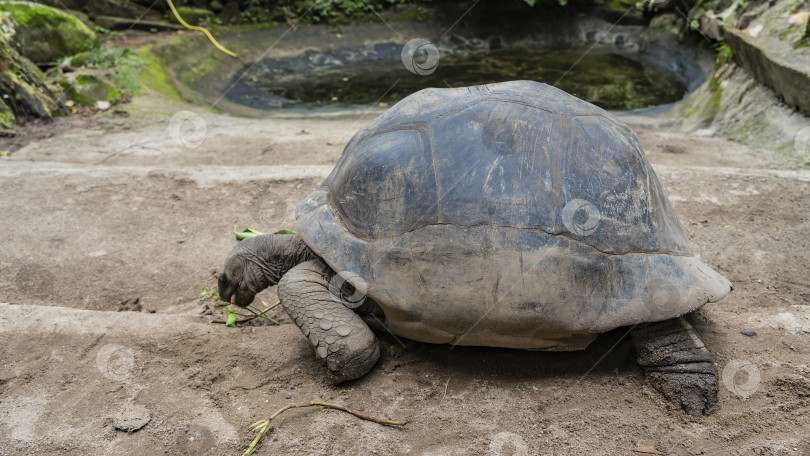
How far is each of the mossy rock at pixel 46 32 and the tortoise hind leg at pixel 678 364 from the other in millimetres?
8897

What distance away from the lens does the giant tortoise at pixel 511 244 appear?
245 cm

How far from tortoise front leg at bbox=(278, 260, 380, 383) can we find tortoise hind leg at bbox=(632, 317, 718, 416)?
1.30 metres

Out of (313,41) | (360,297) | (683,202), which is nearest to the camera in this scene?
(360,297)

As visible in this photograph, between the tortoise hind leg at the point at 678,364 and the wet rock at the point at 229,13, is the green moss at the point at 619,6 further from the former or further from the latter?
the tortoise hind leg at the point at 678,364

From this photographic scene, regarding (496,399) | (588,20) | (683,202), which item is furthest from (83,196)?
(588,20)

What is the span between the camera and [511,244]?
8.00 feet

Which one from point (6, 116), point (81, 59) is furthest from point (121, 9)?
point (6, 116)

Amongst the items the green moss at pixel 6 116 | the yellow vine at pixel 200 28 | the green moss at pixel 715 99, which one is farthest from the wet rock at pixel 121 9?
the green moss at pixel 715 99

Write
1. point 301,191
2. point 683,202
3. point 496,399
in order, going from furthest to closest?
point 301,191 → point 683,202 → point 496,399

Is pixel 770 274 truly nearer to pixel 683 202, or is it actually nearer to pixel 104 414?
pixel 683 202

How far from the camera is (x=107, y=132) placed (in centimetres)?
694

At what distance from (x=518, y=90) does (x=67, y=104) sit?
7125 mm

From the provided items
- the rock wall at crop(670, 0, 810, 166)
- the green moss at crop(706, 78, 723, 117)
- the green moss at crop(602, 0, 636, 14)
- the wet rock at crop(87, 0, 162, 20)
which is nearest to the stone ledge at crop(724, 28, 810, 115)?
the rock wall at crop(670, 0, 810, 166)

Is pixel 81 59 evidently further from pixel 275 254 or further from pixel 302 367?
pixel 302 367
